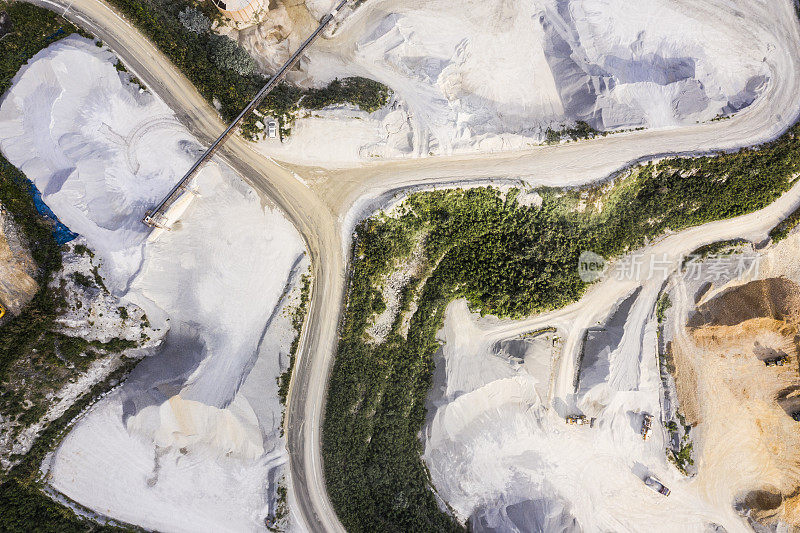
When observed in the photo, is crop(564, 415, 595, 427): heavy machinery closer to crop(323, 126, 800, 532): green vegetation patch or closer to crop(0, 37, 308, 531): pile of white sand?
crop(323, 126, 800, 532): green vegetation patch

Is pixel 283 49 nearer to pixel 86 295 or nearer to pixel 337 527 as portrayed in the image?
pixel 86 295

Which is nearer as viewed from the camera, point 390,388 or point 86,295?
point 86,295

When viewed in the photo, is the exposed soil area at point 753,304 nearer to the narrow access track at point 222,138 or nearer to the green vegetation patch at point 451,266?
the green vegetation patch at point 451,266

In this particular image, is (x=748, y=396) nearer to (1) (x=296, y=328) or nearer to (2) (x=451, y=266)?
(2) (x=451, y=266)

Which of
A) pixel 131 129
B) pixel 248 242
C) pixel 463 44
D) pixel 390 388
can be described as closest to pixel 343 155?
pixel 248 242

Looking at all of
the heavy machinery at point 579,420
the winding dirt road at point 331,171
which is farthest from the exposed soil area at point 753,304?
the winding dirt road at point 331,171

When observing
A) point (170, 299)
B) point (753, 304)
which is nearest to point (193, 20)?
point (170, 299)
